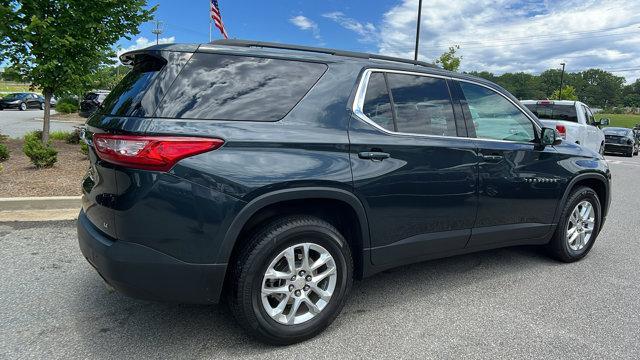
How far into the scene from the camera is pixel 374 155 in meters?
2.99

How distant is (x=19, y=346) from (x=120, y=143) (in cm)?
144

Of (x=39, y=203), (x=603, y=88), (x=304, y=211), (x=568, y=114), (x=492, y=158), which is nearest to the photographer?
(x=304, y=211)

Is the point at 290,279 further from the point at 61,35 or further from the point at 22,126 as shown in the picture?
the point at 22,126

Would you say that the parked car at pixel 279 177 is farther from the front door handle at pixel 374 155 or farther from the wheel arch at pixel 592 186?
the wheel arch at pixel 592 186

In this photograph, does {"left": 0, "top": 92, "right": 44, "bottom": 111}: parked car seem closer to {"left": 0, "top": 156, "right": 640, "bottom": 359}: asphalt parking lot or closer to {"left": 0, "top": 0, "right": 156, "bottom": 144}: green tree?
{"left": 0, "top": 0, "right": 156, "bottom": 144}: green tree

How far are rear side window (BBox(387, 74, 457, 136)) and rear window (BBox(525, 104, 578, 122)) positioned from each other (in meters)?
8.83

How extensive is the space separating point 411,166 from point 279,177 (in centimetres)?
102

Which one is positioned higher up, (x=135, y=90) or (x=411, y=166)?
(x=135, y=90)

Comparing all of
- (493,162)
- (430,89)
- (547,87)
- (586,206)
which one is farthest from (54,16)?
(547,87)

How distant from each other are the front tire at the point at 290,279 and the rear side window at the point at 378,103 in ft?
2.66

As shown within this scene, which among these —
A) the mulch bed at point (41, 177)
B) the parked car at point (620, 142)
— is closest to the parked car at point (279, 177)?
the mulch bed at point (41, 177)

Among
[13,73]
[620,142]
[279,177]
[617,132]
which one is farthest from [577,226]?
[617,132]

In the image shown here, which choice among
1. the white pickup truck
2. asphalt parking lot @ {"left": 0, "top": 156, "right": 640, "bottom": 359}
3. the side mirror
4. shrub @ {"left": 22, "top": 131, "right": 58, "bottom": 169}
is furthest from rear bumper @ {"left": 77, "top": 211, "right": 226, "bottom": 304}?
the white pickup truck

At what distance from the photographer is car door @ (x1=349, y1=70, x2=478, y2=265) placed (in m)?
3.00
